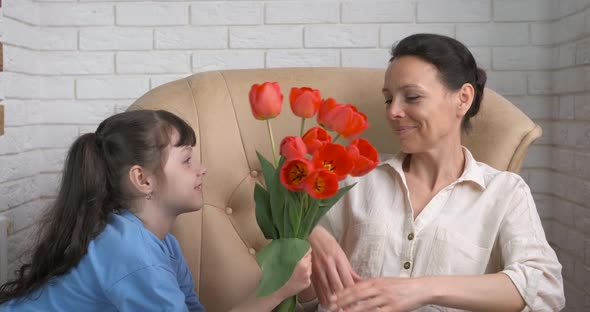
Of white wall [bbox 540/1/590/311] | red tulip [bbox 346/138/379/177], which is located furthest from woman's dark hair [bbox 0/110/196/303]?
white wall [bbox 540/1/590/311]

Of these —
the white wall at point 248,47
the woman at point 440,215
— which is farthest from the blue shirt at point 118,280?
the white wall at point 248,47

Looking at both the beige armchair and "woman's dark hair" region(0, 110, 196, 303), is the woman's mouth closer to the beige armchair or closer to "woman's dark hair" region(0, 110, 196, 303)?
the beige armchair

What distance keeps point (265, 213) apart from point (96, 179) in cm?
51

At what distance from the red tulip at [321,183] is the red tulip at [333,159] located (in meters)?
0.02

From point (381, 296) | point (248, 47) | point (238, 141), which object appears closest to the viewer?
point (381, 296)

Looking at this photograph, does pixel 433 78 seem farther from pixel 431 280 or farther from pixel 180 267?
pixel 180 267

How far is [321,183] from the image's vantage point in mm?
986

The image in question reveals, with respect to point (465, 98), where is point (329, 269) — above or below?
below

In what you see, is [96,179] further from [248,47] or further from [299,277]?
[248,47]

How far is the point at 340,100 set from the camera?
1.85m

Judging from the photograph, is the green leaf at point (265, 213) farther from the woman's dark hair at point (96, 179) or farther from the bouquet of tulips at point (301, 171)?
the woman's dark hair at point (96, 179)

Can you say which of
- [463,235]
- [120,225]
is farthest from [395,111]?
[120,225]

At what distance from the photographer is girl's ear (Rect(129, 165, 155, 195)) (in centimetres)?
151

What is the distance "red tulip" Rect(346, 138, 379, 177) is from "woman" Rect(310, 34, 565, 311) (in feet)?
1.32
